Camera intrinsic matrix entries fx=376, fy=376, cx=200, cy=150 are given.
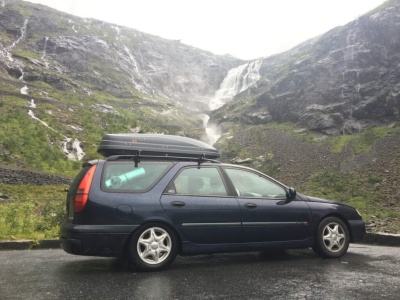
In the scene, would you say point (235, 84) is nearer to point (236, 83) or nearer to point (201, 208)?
point (236, 83)

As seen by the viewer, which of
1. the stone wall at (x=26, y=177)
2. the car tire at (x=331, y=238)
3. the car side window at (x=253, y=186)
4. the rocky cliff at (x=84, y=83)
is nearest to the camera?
the car side window at (x=253, y=186)

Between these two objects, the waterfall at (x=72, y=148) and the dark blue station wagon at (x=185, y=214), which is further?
the waterfall at (x=72, y=148)

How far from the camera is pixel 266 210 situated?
600cm

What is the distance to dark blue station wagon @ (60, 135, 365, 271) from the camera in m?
5.15

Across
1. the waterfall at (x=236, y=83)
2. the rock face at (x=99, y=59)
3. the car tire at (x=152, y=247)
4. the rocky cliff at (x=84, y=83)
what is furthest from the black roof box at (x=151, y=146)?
the waterfall at (x=236, y=83)

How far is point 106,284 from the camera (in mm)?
4449

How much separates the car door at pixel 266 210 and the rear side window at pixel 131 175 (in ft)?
4.04

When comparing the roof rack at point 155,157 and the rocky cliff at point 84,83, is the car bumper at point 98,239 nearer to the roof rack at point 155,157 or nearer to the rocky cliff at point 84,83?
the roof rack at point 155,157

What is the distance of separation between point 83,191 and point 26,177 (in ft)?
91.1

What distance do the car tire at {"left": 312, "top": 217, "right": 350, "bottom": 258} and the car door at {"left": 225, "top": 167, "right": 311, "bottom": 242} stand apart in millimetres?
268

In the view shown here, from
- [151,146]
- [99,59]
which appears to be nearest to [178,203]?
[151,146]

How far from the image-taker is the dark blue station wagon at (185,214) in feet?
16.9

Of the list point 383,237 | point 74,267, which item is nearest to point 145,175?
point 74,267

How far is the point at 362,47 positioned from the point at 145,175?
6057 centimetres
